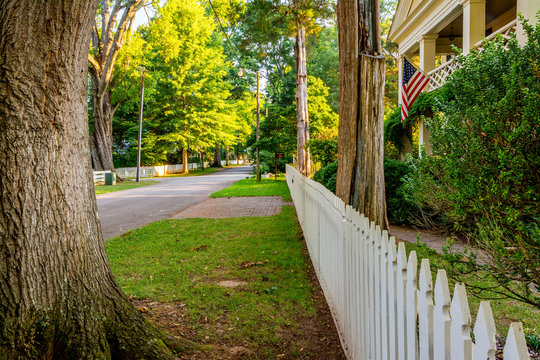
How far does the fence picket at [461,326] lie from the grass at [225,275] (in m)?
2.55

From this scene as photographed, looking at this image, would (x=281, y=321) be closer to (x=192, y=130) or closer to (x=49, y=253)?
(x=49, y=253)

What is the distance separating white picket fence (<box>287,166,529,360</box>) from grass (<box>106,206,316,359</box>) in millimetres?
764

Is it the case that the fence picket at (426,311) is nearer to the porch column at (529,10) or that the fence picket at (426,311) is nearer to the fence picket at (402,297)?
the fence picket at (402,297)

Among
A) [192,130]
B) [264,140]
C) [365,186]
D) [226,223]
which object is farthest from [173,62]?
[365,186]

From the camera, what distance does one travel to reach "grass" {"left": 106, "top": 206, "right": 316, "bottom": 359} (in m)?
4.21

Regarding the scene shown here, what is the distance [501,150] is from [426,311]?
5.10 feet

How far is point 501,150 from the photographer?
2.61 metres

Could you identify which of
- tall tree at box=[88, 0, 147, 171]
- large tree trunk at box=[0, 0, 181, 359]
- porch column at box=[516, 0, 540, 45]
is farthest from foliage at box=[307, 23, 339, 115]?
large tree trunk at box=[0, 0, 181, 359]

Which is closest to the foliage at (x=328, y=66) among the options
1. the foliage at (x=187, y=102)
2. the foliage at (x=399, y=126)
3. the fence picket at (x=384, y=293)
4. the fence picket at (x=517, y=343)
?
the foliage at (x=187, y=102)

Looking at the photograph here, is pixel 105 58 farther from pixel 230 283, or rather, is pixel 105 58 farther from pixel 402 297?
pixel 402 297

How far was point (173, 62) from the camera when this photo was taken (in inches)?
1543

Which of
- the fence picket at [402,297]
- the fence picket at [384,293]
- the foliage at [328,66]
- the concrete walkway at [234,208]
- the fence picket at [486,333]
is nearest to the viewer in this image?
the fence picket at [486,333]

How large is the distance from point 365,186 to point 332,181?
5085 mm

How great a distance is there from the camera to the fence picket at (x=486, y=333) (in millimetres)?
1130
